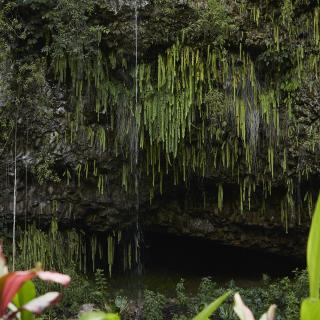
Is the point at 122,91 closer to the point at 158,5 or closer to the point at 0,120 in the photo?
the point at 158,5

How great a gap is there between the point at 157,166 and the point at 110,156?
563mm

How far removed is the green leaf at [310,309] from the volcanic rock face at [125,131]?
15.2ft

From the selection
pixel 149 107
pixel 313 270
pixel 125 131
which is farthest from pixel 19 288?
pixel 125 131

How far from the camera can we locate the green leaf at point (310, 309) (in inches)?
38.3

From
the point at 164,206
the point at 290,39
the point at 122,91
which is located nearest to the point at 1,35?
the point at 122,91

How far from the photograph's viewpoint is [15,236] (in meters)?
6.00

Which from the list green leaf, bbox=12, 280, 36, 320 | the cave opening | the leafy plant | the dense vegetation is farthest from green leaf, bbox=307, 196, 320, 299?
the cave opening

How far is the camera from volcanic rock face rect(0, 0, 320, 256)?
552cm

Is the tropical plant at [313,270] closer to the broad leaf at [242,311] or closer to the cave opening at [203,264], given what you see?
the broad leaf at [242,311]

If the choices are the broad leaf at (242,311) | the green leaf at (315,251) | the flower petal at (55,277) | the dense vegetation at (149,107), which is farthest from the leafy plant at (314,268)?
the dense vegetation at (149,107)

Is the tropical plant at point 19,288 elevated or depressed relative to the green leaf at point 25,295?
elevated

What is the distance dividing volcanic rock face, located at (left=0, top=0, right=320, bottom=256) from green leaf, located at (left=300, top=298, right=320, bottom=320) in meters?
4.64

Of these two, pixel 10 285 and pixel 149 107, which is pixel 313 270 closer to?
pixel 10 285

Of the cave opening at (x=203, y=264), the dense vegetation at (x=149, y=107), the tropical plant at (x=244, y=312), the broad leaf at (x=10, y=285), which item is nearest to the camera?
the broad leaf at (x=10, y=285)
